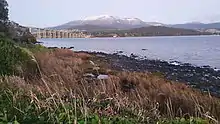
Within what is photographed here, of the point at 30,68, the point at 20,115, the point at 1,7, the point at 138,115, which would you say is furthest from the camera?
the point at 1,7

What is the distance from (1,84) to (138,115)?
11.1 feet

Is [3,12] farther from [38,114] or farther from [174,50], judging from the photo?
[174,50]

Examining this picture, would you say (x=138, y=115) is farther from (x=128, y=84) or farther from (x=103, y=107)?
(x=128, y=84)

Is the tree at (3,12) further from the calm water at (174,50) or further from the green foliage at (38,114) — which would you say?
the green foliage at (38,114)

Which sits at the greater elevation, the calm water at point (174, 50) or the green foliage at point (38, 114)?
the green foliage at point (38, 114)

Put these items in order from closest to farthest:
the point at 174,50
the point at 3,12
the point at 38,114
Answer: the point at 38,114 < the point at 3,12 < the point at 174,50

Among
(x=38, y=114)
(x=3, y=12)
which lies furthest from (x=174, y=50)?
(x=38, y=114)

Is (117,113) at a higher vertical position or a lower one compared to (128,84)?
higher

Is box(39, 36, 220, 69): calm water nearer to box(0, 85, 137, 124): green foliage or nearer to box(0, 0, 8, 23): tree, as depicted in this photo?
box(0, 0, 8, 23): tree

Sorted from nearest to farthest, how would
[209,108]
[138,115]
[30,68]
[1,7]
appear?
[138,115]
[209,108]
[30,68]
[1,7]

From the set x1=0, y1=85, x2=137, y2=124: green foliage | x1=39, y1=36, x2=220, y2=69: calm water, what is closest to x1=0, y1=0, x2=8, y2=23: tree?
x1=39, y1=36, x2=220, y2=69: calm water

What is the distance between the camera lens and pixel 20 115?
527cm

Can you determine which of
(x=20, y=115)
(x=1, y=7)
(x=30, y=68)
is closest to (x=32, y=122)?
(x=20, y=115)

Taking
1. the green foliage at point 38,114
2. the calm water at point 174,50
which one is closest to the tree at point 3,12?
the calm water at point 174,50
